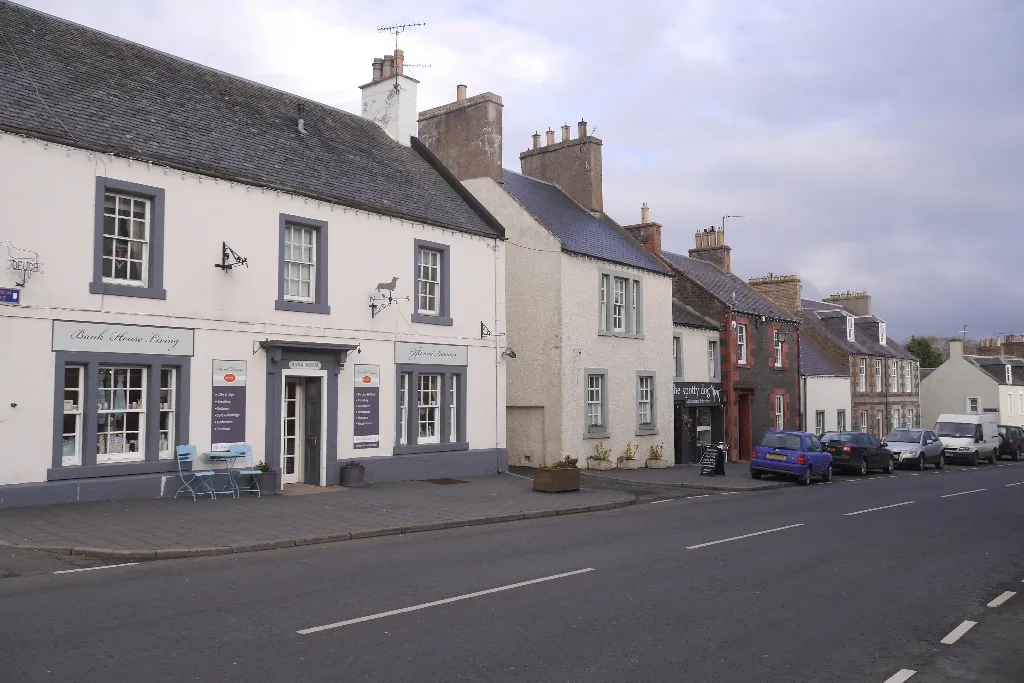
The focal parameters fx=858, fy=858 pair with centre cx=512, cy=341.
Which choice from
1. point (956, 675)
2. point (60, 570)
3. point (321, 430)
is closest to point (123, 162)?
point (321, 430)

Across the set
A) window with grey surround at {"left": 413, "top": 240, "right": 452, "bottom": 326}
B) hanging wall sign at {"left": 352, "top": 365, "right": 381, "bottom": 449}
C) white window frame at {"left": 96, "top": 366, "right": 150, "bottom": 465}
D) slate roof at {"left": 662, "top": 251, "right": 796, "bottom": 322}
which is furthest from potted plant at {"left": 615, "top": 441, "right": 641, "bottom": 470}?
white window frame at {"left": 96, "top": 366, "right": 150, "bottom": 465}

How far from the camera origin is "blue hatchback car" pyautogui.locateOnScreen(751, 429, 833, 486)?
26219 millimetres

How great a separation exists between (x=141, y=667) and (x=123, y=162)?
1179cm

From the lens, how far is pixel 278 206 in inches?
722

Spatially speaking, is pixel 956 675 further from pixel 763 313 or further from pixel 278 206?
pixel 763 313

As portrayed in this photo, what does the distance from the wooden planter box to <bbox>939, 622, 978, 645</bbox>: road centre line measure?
12.0 meters

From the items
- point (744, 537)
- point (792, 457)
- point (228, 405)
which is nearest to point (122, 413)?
point (228, 405)

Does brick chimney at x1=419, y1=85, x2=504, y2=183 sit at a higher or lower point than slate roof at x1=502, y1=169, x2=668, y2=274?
higher

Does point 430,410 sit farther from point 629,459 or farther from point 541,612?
point 541,612

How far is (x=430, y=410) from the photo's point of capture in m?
21.9

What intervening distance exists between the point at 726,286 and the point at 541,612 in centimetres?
3238

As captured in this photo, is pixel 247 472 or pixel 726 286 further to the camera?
pixel 726 286

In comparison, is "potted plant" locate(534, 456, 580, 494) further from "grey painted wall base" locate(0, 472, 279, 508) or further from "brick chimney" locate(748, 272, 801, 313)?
"brick chimney" locate(748, 272, 801, 313)

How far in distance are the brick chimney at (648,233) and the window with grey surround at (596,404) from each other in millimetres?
9300
